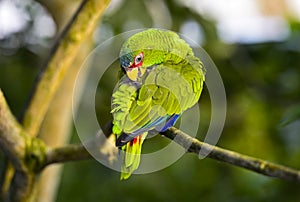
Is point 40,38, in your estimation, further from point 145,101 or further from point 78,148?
point 145,101

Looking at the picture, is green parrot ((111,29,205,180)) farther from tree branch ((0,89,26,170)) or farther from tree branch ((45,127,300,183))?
tree branch ((0,89,26,170))

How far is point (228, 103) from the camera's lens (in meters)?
1.45

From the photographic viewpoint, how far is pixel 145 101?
0.37m

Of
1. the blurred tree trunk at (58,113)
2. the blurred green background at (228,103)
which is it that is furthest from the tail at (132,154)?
the blurred green background at (228,103)

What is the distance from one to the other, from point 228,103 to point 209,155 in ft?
3.28

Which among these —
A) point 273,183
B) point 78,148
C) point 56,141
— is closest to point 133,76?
point 78,148

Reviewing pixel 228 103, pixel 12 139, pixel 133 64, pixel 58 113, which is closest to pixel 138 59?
pixel 133 64

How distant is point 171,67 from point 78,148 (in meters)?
0.23

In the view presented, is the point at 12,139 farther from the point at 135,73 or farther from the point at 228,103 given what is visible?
the point at 228,103

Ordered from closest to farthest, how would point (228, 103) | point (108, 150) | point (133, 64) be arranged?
→ point (133, 64)
point (108, 150)
point (228, 103)

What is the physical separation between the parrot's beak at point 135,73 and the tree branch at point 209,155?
1.7 inches

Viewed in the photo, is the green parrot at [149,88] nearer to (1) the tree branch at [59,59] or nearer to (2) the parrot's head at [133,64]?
(2) the parrot's head at [133,64]

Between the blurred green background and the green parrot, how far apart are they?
85 centimetres

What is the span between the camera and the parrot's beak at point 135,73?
14.2 inches
